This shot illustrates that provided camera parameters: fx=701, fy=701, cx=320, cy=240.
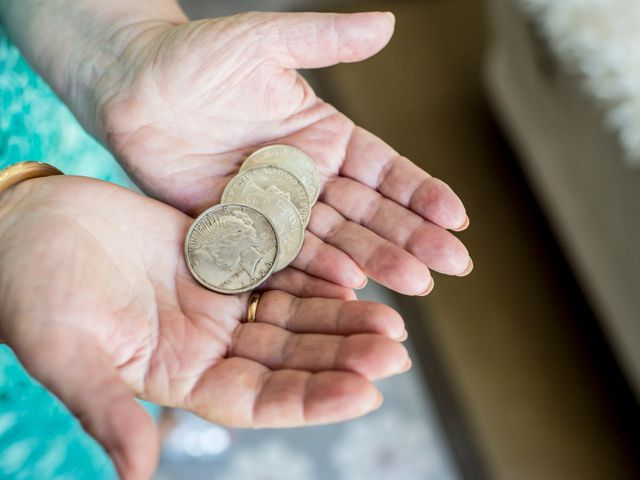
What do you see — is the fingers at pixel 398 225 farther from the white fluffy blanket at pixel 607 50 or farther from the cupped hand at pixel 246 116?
the white fluffy blanket at pixel 607 50

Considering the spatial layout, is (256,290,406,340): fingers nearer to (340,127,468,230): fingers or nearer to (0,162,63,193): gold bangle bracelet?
(340,127,468,230): fingers

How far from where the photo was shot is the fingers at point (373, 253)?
0.81 metres

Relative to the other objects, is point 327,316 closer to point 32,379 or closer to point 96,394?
point 96,394

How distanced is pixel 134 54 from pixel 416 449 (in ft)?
3.08

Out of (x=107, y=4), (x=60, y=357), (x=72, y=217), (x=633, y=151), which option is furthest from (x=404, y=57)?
(x=60, y=357)

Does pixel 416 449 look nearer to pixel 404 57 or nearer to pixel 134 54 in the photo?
pixel 134 54

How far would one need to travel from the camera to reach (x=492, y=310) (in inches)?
63.1

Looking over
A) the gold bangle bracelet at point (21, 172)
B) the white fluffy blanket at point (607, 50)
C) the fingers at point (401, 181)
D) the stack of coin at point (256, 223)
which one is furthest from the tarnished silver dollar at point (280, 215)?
the white fluffy blanket at point (607, 50)

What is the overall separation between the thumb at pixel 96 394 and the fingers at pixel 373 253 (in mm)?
320

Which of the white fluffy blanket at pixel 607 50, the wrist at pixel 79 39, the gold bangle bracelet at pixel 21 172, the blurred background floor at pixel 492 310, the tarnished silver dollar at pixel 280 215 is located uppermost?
the wrist at pixel 79 39

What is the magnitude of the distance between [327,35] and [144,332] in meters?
0.47

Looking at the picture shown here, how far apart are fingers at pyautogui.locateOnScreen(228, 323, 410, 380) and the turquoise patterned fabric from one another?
0.94ft

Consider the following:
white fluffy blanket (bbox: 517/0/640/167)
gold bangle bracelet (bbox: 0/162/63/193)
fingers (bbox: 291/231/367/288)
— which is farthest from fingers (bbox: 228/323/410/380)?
white fluffy blanket (bbox: 517/0/640/167)

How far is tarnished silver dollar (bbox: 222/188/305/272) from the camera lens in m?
0.88
